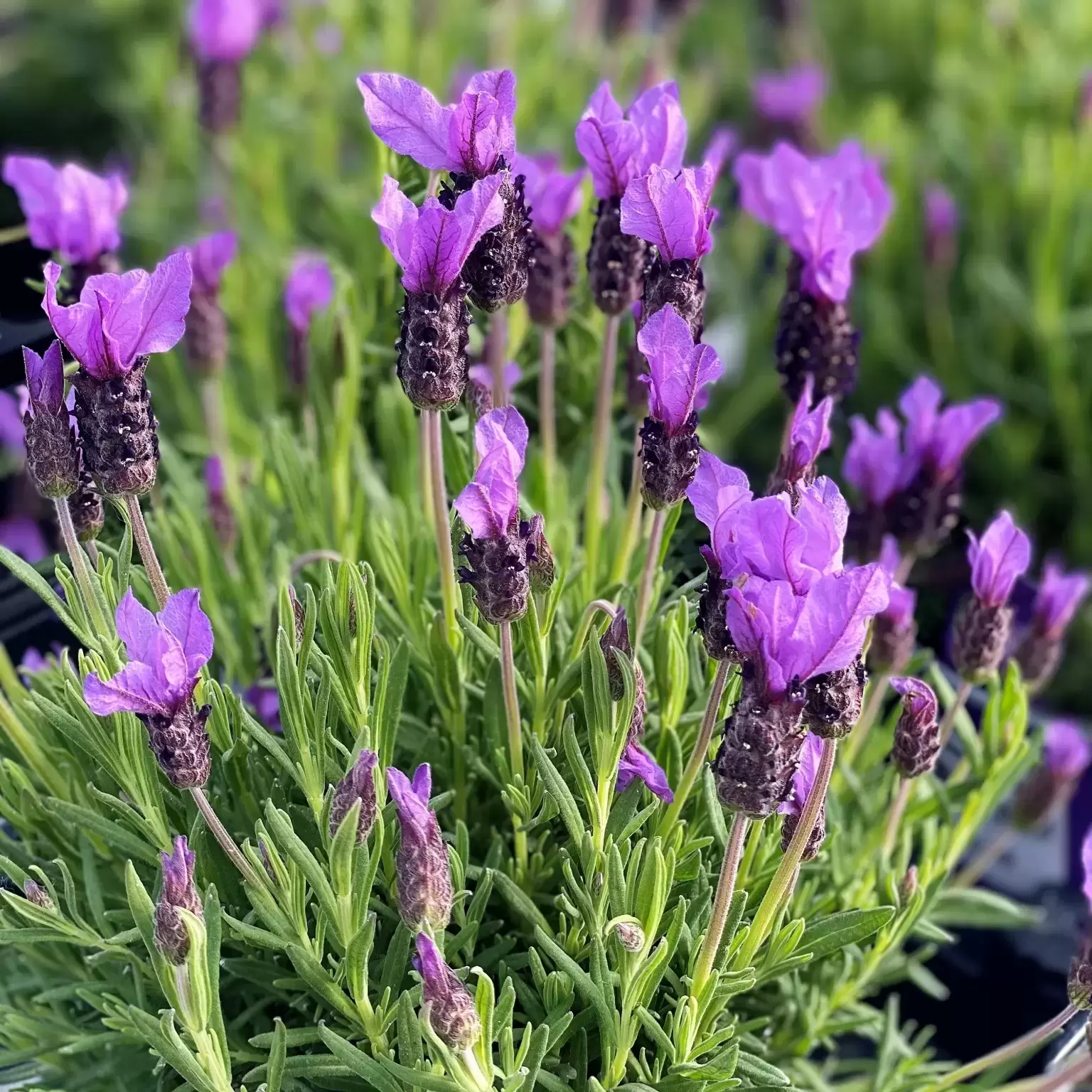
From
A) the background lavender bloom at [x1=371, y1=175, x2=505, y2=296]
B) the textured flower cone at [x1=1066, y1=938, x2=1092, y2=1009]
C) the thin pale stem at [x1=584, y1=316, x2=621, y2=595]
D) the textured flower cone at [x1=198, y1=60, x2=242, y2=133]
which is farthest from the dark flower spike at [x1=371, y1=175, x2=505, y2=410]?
the textured flower cone at [x1=198, y1=60, x2=242, y2=133]

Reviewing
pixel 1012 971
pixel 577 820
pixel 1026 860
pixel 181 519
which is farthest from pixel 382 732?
pixel 1026 860

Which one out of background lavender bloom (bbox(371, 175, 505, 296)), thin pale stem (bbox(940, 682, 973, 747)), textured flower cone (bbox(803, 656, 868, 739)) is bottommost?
thin pale stem (bbox(940, 682, 973, 747))

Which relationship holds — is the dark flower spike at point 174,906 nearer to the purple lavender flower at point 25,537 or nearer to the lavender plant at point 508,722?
the lavender plant at point 508,722

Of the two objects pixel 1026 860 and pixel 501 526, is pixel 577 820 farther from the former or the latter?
pixel 1026 860

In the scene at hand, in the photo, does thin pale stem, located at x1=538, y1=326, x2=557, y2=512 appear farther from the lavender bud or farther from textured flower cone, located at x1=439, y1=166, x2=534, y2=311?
the lavender bud

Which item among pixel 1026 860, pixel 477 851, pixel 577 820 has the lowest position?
pixel 1026 860

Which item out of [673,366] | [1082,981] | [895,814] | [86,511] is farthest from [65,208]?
[1082,981]
